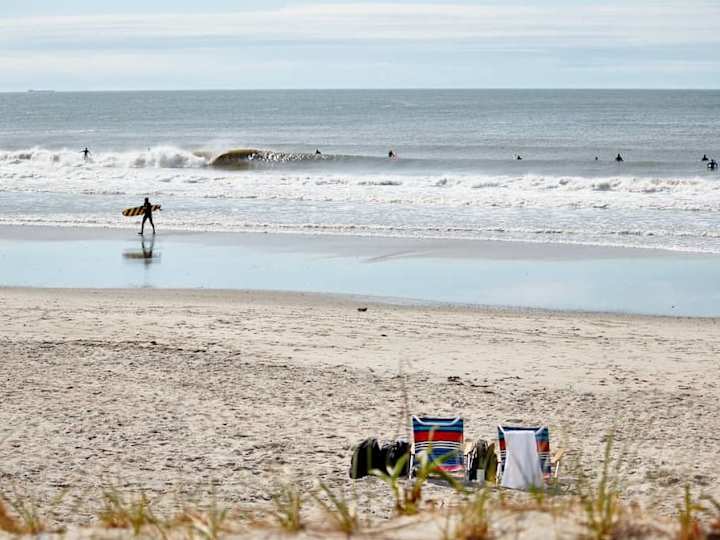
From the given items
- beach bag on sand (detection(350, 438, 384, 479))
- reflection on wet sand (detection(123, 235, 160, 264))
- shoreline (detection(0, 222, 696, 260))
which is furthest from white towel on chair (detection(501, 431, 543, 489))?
reflection on wet sand (detection(123, 235, 160, 264))

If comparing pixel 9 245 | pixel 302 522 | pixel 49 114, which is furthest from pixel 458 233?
pixel 49 114

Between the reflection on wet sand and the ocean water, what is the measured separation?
3078mm

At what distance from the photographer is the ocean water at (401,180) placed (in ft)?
88.4

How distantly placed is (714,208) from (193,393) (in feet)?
72.5

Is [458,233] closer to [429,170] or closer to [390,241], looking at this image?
[390,241]

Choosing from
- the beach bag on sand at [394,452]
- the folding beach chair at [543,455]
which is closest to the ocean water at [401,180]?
the folding beach chair at [543,455]

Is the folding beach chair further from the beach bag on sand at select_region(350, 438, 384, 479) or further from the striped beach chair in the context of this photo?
the beach bag on sand at select_region(350, 438, 384, 479)

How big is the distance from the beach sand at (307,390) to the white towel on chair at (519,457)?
0.49m

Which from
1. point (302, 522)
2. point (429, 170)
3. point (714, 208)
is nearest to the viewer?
point (302, 522)

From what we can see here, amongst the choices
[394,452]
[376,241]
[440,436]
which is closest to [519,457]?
[440,436]

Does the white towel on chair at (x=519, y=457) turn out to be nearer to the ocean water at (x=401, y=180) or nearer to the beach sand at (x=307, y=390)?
the beach sand at (x=307, y=390)

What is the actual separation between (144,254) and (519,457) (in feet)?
51.7

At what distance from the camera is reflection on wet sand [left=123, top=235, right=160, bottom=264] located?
2192cm

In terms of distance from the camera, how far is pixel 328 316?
1557cm
